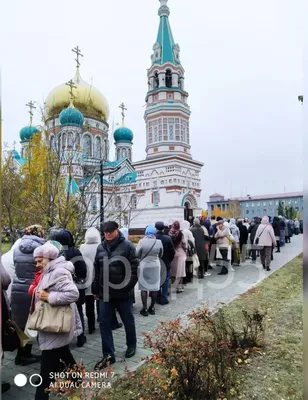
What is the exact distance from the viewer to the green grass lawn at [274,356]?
306 cm

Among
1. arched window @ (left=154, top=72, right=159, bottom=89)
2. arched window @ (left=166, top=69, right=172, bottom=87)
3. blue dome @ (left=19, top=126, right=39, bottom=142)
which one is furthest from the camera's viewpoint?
arched window @ (left=154, top=72, right=159, bottom=89)

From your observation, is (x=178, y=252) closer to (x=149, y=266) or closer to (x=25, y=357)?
(x=149, y=266)

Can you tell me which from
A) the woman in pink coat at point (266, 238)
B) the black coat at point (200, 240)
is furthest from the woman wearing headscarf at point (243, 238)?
the black coat at point (200, 240)

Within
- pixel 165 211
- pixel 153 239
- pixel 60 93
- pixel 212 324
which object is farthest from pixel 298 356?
pixel 165 211

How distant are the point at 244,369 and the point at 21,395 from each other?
244 cm

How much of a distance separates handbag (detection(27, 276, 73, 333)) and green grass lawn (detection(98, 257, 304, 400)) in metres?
0.79

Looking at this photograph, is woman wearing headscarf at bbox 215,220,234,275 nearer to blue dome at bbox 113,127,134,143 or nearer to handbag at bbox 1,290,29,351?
handbag at bbox 1,290,29,351

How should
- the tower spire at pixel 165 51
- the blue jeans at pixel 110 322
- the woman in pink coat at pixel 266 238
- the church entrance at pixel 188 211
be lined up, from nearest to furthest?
the blue jeans at pixel 110 322 → the woman in pink coat at pixel 266 238 → the tower spire at pixel 165 51 → the church entrance at pixel 188 211

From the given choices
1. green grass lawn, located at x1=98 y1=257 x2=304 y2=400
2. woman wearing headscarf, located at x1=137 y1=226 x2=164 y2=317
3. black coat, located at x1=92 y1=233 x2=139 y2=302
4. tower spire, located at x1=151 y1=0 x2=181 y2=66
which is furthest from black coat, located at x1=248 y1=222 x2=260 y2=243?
tower spire, located at x1=151 y1=0 x2=181 y2=66

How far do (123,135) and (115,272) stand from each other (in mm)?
33587

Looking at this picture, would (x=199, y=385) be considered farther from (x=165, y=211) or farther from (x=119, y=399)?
(x=165, y=211)

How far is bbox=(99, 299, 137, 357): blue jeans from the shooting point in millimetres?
3670

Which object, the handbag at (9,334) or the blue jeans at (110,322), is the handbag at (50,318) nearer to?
the handbag at (9,334)

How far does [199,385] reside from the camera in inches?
110
